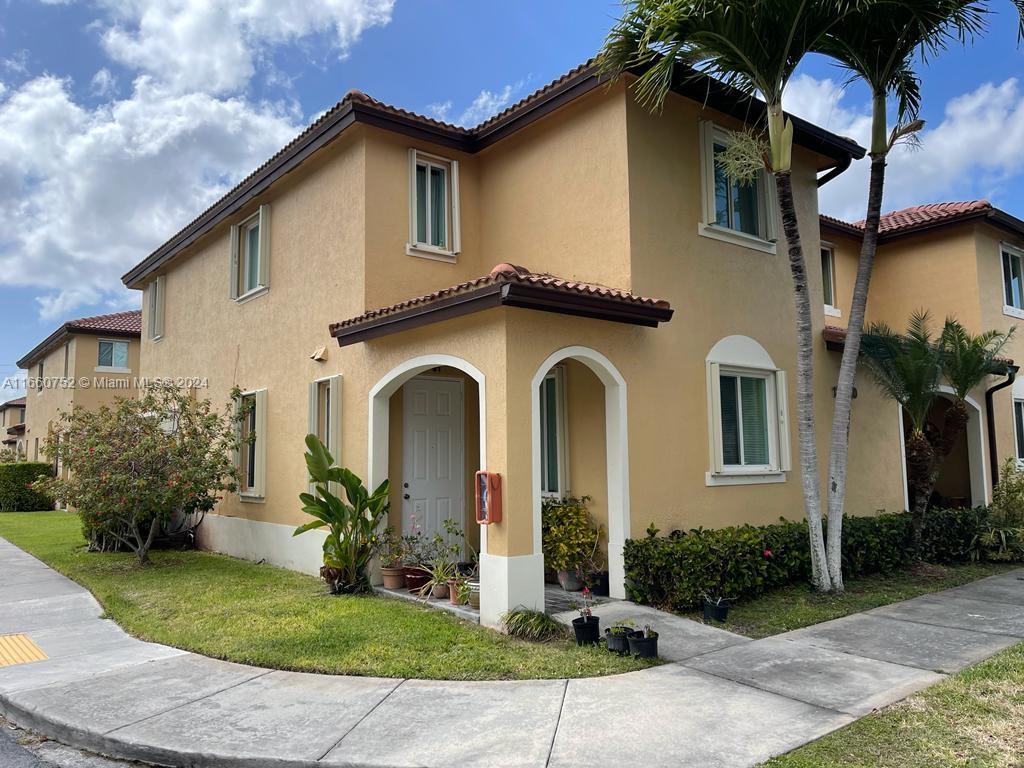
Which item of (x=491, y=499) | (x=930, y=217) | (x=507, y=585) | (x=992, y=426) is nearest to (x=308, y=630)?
(x=507, y=585)

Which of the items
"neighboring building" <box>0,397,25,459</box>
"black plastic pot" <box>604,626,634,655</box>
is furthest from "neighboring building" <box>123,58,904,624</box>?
"neighboring building" <box>0,397,25,459</box>

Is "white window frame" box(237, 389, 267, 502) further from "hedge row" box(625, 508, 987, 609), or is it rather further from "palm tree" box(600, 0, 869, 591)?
"palm tree" box(600, 0, 869, 591)

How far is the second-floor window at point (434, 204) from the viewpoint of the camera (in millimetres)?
11078

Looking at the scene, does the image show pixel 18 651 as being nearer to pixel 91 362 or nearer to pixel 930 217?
pixel 930 217

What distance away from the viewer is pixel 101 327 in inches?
1075

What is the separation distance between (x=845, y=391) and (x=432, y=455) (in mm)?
5665

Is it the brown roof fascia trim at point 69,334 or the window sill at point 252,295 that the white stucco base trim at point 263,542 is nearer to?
the window sill at point 252,295

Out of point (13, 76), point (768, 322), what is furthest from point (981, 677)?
point (13, 76)

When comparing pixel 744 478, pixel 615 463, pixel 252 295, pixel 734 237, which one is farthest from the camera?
pixel 252 295

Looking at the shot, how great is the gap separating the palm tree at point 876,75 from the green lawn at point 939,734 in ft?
12.3

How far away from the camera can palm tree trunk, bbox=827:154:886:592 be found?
9258mm

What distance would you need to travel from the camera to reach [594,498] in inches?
365

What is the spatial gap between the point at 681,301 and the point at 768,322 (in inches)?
81.5

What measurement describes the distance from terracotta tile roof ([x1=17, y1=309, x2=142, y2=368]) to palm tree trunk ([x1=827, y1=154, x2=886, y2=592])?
26.4 meters
